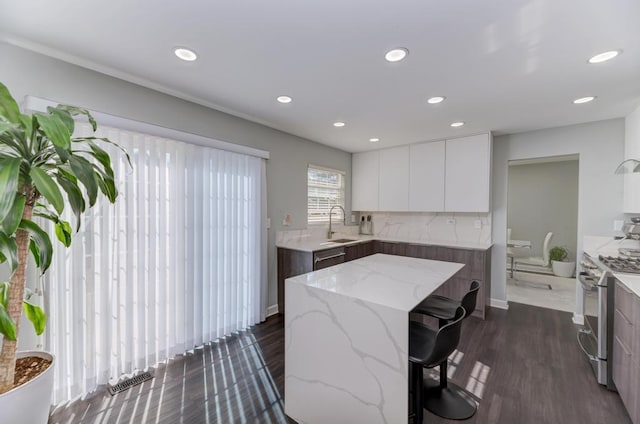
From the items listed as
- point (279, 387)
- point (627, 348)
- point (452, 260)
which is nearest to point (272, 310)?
point (279, 387)

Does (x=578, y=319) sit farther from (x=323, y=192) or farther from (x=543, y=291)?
(x=323, y=192)

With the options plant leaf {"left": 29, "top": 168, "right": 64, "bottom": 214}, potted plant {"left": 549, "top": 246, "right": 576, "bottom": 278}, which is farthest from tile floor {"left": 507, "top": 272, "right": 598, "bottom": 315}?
plant leaf {"left": 29, "top": 168, "right": 64, "bottom": 214}

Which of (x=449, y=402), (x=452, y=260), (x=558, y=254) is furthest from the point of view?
(x=558, y=254)

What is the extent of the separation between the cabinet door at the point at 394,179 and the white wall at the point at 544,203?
8.95ft

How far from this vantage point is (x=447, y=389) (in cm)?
199

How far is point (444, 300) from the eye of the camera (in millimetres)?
2061

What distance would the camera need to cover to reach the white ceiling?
1.39 meters

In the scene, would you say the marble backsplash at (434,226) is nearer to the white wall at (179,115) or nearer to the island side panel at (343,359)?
the white wall at (179,115)

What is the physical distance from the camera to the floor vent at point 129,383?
79.3 inches

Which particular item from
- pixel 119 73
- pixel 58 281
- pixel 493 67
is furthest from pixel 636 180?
pixel 58 281

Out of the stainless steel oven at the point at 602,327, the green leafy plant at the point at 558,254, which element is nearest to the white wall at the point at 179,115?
the stainless steel oven at the point at 602,327

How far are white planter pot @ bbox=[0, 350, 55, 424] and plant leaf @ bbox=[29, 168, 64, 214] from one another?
85 centimetres

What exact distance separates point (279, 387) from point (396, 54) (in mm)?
2620

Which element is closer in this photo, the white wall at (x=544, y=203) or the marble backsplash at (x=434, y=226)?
the marble backsplash at (x=434, y=226)
